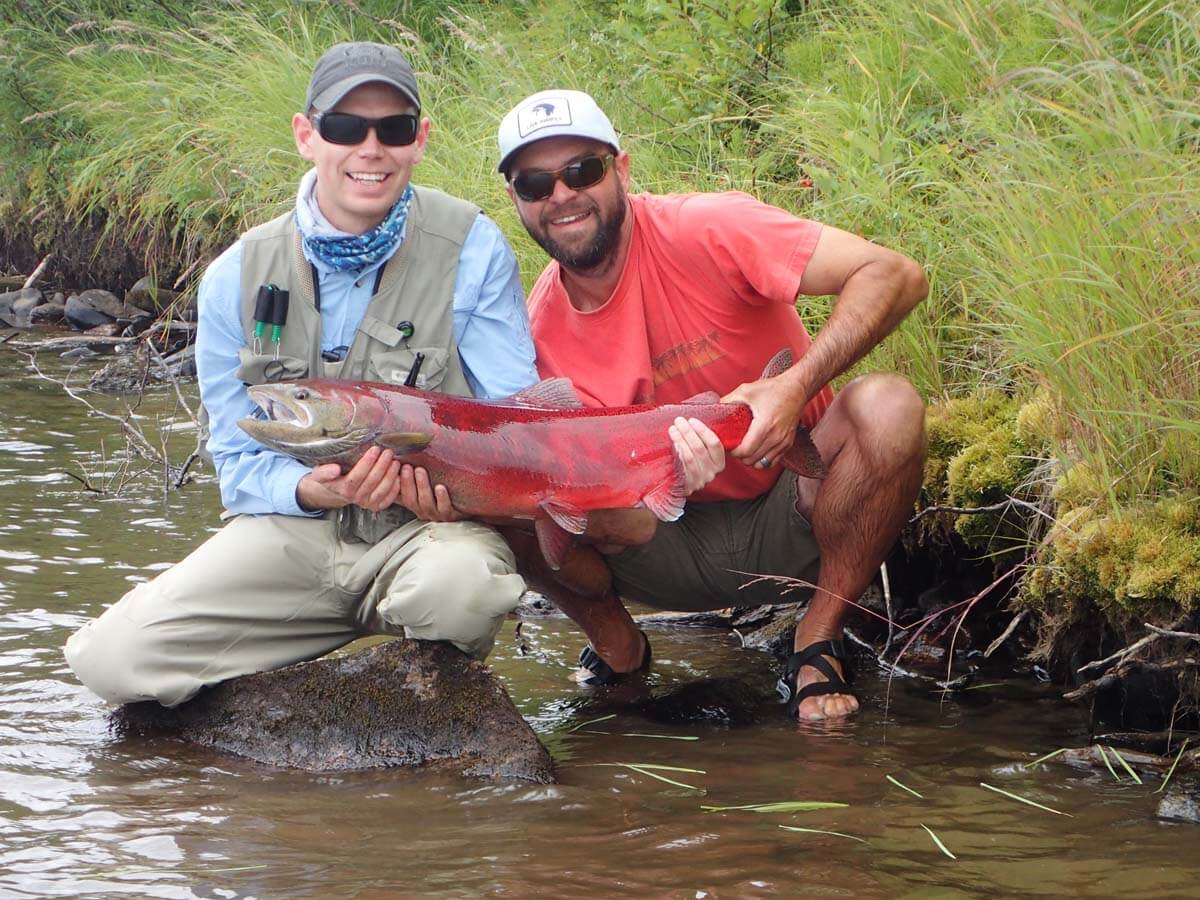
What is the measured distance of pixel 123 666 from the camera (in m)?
4.20

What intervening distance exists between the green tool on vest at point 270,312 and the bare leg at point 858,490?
1768 millimetres

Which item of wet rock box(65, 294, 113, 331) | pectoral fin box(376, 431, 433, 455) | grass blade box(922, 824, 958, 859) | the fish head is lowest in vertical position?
grass blade box(922, 824, 958, 859)

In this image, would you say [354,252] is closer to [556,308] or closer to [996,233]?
[556,308]

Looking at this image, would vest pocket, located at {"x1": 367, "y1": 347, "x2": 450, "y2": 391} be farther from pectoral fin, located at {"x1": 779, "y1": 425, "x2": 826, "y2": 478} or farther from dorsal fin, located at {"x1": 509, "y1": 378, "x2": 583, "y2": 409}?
pectoral fin, located at {"x1": 779, "y1": 425, "x2": 826, "y2": 478}

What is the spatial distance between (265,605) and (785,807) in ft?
5.50

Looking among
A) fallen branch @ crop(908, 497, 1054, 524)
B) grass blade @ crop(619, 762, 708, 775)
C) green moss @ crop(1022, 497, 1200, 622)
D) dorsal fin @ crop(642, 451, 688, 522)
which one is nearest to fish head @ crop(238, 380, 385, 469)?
dorsal fin @ crop(642, 451, 688, 522)

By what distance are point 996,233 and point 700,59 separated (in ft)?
11.3

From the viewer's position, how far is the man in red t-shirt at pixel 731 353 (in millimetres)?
4363

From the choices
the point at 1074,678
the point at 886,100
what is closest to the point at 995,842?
the point at 1074,678

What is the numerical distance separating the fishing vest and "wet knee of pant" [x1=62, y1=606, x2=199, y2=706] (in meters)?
0.67

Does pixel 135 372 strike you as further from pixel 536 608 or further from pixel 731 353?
pixel 731 353

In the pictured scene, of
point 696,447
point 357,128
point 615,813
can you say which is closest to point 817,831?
point 615,813

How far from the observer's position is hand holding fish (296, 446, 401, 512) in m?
3.89

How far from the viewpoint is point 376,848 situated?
11.4 feet
